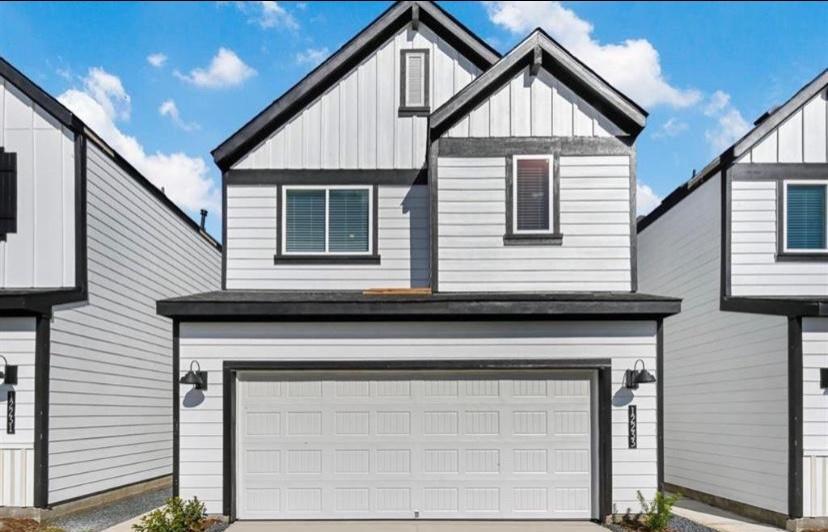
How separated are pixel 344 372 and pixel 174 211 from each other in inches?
274

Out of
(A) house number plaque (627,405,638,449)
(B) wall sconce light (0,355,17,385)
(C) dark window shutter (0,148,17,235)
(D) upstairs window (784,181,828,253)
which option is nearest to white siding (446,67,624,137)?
(D) upstairs window (784,181,828,253)

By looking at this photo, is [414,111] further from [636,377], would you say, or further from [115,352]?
[115,352]

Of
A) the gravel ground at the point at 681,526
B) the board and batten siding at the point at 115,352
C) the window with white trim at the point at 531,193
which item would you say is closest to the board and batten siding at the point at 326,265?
the window with white trim at the point at 531,193

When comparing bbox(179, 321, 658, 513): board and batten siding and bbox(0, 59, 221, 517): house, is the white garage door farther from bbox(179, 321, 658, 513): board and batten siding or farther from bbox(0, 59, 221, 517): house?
bbox(0, 59, 221, 517): house

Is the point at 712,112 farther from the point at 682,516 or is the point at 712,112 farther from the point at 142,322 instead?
the point at 142,322

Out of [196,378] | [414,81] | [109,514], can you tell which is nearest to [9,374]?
[109,514]

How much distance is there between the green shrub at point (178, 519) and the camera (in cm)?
809

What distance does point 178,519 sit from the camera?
8359 millimetres

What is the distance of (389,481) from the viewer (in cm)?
933

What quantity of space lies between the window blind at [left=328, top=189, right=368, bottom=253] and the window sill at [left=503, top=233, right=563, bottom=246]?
8.21ft

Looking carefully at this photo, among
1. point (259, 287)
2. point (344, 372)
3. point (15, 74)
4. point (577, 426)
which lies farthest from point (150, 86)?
point (577, 426)

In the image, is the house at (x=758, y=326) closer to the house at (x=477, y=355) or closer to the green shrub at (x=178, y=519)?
the house at (x=477, y=355)

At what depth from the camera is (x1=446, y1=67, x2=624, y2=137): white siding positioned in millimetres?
10172

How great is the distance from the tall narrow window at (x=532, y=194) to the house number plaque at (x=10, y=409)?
25.5ft
